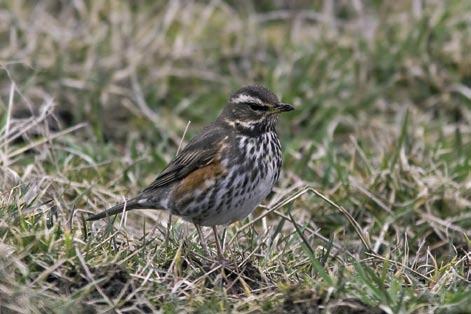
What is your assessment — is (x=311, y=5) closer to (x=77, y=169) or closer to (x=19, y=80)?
(x=19, y=80)

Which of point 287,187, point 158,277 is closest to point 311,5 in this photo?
point 287,187

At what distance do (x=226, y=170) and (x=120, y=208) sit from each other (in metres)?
0.80

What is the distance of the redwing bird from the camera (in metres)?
6.75

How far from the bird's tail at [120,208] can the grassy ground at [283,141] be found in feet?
0.29

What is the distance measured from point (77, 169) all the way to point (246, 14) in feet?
14.9

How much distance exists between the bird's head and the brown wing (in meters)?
0.16

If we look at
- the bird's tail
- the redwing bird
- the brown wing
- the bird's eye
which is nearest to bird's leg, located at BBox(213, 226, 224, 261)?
the redwing bird

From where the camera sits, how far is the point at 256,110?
7.12 metres

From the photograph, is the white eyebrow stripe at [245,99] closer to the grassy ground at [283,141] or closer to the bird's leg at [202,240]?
the grassy ground at [283,141]

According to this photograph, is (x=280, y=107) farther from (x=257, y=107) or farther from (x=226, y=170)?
(x=226, y=170)

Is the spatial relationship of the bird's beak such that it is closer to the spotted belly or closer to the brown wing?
the spotted belly

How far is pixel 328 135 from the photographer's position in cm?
954

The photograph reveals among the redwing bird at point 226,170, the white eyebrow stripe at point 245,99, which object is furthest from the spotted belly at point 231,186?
the white eyebrow stripe at point 245,99

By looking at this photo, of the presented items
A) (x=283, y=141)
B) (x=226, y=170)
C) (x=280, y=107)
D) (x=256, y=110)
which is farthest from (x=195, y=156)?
(x=283, y=141)
